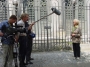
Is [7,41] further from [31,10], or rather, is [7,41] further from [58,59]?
[31,10]

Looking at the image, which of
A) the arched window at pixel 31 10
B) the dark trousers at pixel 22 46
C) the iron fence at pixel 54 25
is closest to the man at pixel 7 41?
the dark trousers at pixel 22 46

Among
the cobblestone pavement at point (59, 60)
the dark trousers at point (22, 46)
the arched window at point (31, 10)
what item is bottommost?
the cobblestone pavement at point (59, 60)

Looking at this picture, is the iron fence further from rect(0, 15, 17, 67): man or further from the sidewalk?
rect(0, 15, 17, 67): man

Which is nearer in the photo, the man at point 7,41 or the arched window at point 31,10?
the man at point 7,41

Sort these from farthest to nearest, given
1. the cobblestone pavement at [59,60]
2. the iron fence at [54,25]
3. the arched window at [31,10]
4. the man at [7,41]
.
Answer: the arched window at [31,10] < the iron fence at [54,25] < the cobblestone pavement at [59,60] < the man at [7,41]

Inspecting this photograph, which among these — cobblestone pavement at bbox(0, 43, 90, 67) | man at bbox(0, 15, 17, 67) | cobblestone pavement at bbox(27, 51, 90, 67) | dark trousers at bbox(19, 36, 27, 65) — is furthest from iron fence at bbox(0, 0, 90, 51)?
man at bbox(0, 15, 17, 67)

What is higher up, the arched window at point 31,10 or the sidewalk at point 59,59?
the arched window at point 31,10

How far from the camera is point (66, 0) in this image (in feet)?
42.5

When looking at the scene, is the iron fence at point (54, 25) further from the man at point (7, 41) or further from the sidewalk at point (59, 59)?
the man at point (7, 41)

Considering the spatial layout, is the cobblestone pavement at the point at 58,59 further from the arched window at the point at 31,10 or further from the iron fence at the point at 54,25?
the arched window at the point at 31,10

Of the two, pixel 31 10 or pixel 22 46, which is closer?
pixel 22 46

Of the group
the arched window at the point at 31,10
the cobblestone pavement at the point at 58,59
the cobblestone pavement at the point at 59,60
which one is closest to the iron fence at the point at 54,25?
the arched window at the point at 31,10

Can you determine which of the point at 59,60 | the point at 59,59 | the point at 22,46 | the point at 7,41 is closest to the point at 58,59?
the point at 59,59

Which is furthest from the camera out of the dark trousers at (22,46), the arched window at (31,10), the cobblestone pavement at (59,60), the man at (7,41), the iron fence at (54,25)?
the arched window at (31,10)
